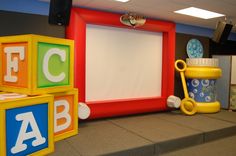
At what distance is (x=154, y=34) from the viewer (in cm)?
397

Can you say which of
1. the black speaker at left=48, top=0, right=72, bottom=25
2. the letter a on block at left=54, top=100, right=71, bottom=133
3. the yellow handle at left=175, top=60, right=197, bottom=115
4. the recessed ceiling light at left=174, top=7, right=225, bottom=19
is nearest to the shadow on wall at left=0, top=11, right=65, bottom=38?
the black speaker at left=48, top=0, right=72, bottom=25

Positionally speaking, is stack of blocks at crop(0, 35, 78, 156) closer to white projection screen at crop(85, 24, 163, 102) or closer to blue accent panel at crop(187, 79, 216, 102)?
white projection screen at crop(85, 24, 163, 102)

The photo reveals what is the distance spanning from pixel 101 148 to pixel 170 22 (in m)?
2.67

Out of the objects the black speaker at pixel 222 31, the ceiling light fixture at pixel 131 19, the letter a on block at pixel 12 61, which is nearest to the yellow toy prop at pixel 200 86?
the black speaker at pixel 222 31

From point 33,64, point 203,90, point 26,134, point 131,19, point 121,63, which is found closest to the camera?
point 26,134

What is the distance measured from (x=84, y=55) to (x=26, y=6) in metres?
0.96

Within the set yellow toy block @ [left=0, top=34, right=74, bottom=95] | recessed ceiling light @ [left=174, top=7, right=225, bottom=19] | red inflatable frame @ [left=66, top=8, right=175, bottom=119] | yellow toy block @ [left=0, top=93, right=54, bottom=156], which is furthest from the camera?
recessed ceiling light @ [left=174, top=7, right=225, bottom=19]

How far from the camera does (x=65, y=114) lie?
2.54 m

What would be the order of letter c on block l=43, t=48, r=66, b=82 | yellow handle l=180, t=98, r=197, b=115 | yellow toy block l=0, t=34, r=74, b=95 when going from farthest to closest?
yellow handle l=180, t=98, r=197, b=115
letter c on block l=43, t=48, r=66, b=82
yellow toy block l=0, t=34, r=74, b=95

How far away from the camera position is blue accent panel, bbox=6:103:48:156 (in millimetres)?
1818

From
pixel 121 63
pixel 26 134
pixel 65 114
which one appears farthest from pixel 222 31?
pixel 26 134

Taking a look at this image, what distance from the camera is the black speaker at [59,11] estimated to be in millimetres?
2411

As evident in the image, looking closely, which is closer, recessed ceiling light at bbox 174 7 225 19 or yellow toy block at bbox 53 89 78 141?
yellow toy block at bbox 53 89 78 141

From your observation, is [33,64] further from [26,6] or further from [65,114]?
[26,6]
